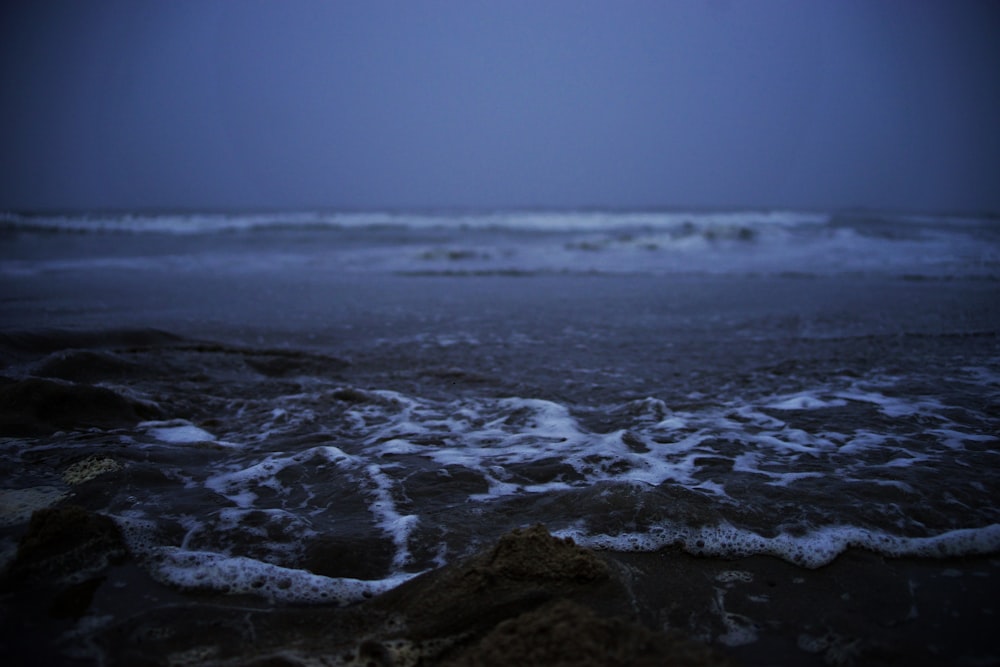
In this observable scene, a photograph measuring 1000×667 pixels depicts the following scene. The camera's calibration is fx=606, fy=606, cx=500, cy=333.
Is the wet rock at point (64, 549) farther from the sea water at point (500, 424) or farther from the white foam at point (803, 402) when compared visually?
the white foam at point (803, 402)

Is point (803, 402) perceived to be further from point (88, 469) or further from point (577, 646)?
point (88, 469)

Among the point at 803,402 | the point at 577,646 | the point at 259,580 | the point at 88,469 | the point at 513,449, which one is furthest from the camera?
the point at 803,402

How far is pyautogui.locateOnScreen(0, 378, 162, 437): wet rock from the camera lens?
2.99 m

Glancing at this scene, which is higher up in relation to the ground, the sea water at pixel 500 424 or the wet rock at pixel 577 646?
the wet rock at pixel 577 646

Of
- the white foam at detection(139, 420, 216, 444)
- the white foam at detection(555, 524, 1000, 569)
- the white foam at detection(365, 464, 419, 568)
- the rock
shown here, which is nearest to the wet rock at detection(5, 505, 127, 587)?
the rock

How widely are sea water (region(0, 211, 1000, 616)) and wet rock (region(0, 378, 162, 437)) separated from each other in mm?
114

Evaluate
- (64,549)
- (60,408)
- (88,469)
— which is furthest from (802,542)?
(60,408)

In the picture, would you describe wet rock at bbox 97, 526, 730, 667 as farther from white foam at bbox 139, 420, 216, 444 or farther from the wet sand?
white foam at bbox 139, 420, 216, 444

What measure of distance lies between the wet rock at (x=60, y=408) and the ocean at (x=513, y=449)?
0.04 ft

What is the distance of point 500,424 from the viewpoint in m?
3.31

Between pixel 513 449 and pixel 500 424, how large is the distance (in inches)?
15.9

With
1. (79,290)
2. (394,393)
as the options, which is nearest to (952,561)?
(394,393)

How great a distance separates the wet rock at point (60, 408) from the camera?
299 centimetres

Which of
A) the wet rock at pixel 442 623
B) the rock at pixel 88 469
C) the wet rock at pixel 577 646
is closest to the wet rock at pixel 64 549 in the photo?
the wet rock at pixel 442 623
